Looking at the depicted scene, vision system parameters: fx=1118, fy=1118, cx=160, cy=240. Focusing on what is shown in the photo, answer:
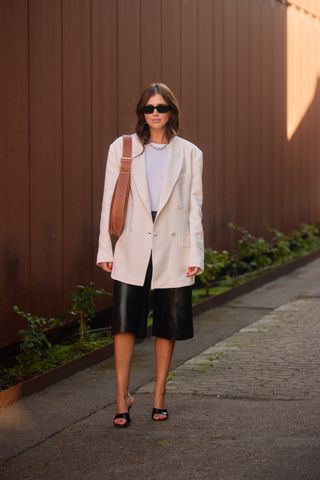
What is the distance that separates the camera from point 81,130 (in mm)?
8250

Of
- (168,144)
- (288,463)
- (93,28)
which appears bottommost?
(288,463)

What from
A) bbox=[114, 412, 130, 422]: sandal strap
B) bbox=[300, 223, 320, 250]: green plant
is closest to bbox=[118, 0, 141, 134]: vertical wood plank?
bbox=[114, 412, 130, 422]: sandal strap

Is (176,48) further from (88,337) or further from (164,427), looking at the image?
(164,427)

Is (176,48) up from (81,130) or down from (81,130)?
up

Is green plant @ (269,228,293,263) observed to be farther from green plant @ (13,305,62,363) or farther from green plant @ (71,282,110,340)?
green plant @ (13,305,62,363)

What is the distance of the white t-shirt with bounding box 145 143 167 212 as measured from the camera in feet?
19.8

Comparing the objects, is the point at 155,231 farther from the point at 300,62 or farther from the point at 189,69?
the point at 300,62

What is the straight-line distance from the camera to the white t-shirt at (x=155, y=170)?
238 inches

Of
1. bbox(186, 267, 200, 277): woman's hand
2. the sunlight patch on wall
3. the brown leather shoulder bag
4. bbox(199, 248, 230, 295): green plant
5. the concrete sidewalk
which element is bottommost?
the concrete sidewalk

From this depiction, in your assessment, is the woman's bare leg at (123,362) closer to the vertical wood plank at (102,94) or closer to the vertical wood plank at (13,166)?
the vertical wood plank at (13,166)

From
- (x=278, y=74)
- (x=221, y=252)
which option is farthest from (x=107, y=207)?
(x=278, y=74)

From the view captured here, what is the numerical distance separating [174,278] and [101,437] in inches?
37.0

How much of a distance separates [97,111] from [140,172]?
102 inches

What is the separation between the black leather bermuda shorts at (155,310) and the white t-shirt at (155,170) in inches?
3.4
